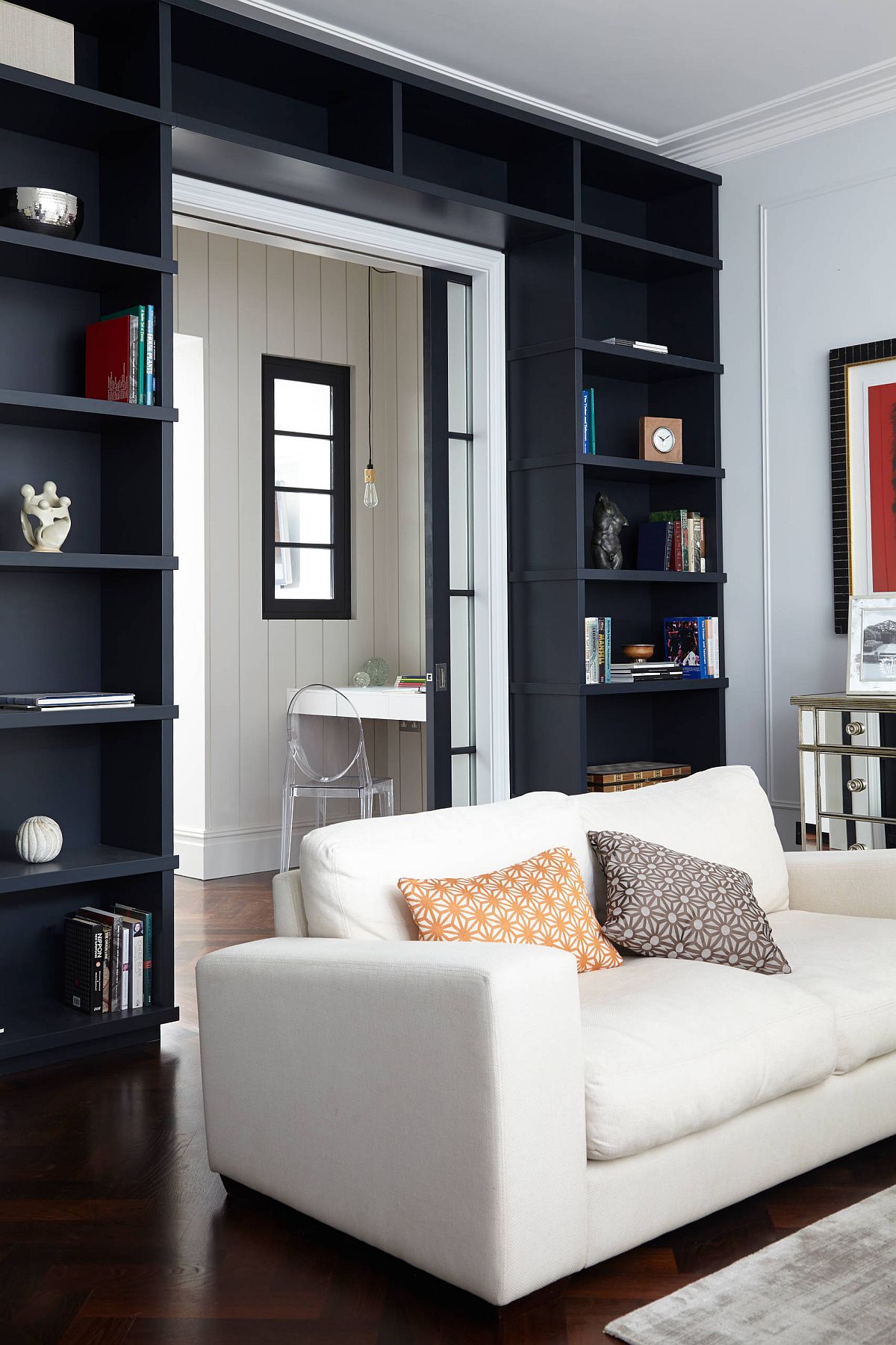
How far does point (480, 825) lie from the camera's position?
2852 millimetres

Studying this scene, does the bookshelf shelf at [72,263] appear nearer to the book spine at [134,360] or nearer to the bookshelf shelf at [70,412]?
the book spine at [134,360]

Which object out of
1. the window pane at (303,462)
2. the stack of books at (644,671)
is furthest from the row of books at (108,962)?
the window pane at (303,462)

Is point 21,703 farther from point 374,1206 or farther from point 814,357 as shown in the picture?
point 814,357

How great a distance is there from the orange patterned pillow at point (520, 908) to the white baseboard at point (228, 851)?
3636 mm

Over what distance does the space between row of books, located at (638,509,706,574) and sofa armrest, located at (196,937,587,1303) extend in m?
3.00

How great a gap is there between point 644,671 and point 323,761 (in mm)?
2194

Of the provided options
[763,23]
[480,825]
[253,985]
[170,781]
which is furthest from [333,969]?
[763,23]

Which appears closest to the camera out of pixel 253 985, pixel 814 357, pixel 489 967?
pixel 489 967

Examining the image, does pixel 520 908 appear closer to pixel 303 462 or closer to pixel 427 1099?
pixel 427 1099

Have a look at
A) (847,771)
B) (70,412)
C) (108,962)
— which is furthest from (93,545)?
(847,771)

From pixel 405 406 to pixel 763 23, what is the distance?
300 cm

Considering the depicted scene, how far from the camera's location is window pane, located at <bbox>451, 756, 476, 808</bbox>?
16.4 ft

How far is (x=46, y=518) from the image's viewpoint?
3502mm

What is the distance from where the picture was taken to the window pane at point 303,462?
655 centimetres
